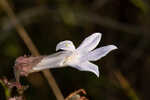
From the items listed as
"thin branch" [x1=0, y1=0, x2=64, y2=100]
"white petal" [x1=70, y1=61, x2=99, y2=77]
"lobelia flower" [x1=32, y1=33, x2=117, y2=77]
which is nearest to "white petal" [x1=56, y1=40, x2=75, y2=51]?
"lobelia flower" [x1=32, y1=33, x2=117, y2=77]

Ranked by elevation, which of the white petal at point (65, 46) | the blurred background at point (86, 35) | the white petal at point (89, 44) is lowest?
the blurred background at point (86, 35)

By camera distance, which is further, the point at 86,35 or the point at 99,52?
the point at 86,35

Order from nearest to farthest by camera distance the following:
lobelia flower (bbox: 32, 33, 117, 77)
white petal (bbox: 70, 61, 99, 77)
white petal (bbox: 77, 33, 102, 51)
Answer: white petal (bbox: 70, 61, 99, 77) < lobelia flower (bbox: 32, 33, 117, 77) < white petal (bbox: 77, 33, 102, 51)

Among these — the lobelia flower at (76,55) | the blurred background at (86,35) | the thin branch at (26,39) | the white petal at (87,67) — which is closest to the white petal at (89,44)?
the lobelia flower at (76,55)

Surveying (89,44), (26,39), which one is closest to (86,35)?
(26,39)

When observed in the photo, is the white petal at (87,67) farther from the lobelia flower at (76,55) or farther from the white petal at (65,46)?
the white petal at (65,46)

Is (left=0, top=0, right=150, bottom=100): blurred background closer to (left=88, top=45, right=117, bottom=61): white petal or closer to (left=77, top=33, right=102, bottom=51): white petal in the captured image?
(left=77, top=33, right=102, bottom=51): white petal

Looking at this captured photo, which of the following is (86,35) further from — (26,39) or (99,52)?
(99,52)

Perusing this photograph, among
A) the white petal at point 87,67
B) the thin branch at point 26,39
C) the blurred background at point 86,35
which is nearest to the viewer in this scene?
the white petal at point 87,67
